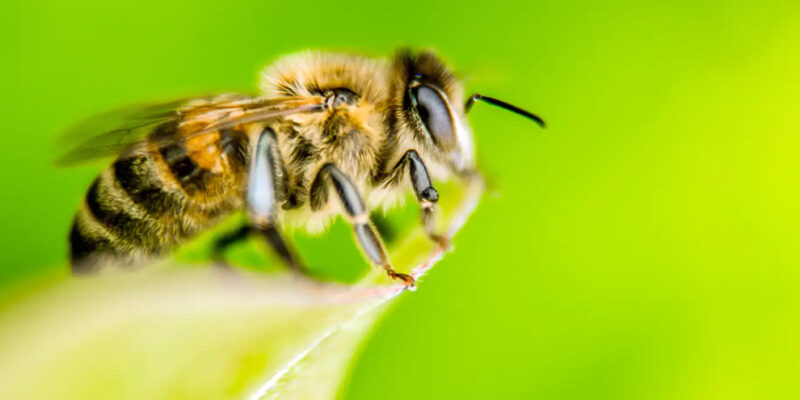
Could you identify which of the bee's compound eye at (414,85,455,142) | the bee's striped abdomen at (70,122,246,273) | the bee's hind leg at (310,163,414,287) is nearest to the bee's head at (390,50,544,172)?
the bee's compound eye at (414,85,455,142)

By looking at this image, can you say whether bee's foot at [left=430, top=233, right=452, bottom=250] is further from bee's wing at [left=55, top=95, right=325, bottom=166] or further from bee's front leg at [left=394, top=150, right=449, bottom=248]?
bee's wing at [left=55, top=95, right=325, bottom=166]

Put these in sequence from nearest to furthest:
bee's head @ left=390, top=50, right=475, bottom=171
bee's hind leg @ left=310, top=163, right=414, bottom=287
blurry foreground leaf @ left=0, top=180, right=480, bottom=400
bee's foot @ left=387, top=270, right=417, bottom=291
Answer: blurry foreground leaf @ left=0, top=180, right=480, bottom=400 < bee's foot @ left=387, top=270, right=417, bottom=291 < bee's hind leg @ left=310, top=163, right=414, bottom=287 < bee's head @ left=390, top=50, right=475, bottom=171

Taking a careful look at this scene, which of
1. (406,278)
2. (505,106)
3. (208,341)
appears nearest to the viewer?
(208,341)

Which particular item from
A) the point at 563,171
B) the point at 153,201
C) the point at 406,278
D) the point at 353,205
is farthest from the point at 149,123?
the point at 563,171

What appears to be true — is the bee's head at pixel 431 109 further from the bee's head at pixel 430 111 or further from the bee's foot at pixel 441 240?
the bee's foot at pixel 441 240

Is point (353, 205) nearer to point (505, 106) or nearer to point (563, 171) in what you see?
point (505, 106)
